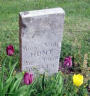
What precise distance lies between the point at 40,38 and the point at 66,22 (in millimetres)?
2673

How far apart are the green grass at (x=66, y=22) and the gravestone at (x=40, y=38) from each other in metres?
0.68

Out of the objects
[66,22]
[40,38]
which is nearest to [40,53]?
[40,38]

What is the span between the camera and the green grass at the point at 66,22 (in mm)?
5086

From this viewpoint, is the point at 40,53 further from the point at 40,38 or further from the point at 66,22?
the point at 66,22

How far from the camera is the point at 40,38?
149 inches

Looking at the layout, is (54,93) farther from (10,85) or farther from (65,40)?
(65,40)

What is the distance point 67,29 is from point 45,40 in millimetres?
2229

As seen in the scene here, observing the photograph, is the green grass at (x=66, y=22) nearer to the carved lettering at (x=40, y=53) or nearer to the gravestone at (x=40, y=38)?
the gravestone at (x=40, y=38)

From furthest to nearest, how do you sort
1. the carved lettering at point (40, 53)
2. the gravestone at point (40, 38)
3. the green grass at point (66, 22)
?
the green grass at point (66, 22), the carved lettering at point (40, 53), the gravestone at point (40, 38)

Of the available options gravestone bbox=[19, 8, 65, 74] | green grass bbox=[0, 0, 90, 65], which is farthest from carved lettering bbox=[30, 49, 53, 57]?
green grass bbox=[0, 0, 90, 65]

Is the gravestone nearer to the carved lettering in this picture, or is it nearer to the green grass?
the carved lettering

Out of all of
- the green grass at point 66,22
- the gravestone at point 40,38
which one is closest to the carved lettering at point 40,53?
the gravestone at point 40,38

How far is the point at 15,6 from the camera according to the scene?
23.8 feet

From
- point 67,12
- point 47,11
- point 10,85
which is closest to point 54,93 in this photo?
point 10,85
